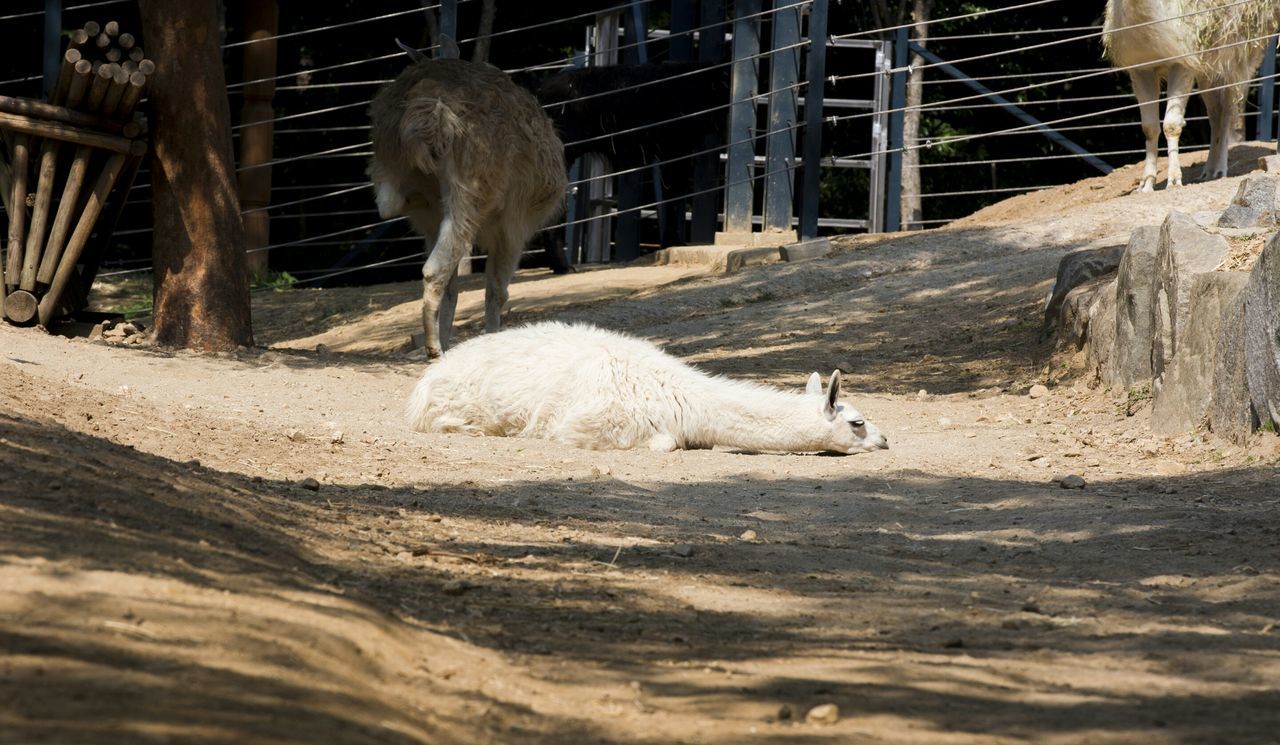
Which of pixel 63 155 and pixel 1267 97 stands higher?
pixel 1267 97

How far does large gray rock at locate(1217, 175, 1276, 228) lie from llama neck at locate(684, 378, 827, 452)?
2836 mm

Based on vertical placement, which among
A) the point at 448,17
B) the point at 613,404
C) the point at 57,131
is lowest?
the point at 613,404

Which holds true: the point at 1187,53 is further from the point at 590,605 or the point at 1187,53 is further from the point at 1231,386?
the point at 590,605

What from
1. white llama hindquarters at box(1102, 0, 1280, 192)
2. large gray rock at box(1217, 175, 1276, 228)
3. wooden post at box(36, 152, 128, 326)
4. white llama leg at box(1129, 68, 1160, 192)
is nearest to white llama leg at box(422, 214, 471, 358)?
wooden post at box(36, 152, 128, 326)

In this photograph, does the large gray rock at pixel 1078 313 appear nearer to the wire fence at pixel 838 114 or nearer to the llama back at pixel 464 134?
the llama back at pixel 464 134

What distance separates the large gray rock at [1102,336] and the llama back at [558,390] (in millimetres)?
2576

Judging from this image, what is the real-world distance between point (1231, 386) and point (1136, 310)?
1483 millimetres

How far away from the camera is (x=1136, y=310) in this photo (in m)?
7.99

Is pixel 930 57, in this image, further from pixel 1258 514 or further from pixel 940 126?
pixel 1258 514

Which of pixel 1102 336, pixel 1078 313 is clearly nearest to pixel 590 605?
pixel 1102 336

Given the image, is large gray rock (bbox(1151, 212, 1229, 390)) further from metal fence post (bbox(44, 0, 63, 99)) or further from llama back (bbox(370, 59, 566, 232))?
metal fence post (bbox(44, 0, 63, 99))

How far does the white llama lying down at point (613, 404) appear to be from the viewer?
7020 mm

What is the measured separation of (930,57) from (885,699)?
41.8 feet

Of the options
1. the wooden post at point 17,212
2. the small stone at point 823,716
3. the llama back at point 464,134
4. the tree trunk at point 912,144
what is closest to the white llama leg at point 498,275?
the llama back at point 464,134
